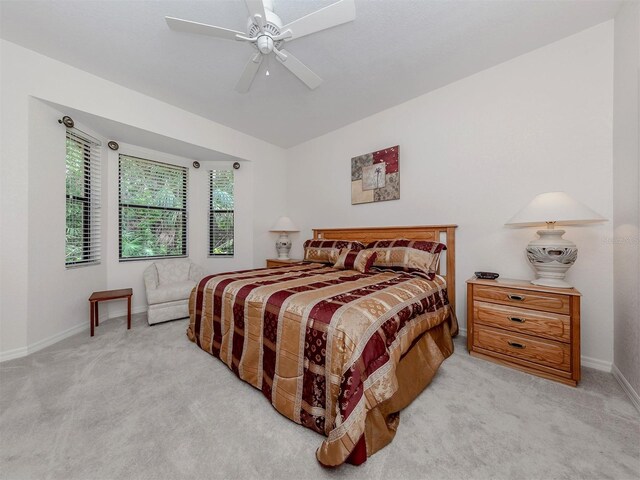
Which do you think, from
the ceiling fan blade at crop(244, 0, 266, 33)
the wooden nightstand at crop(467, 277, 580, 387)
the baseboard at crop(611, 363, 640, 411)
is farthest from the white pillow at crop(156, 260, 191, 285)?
the baseboard at crop(611, 363, 640, 411)

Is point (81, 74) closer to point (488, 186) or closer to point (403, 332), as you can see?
point (403, 332)

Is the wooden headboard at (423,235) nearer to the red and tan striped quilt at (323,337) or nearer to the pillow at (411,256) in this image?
the pillow at (411,256)

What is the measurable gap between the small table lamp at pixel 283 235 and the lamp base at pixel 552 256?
3.03 meters

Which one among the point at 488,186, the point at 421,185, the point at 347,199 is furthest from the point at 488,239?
the point at 347,199

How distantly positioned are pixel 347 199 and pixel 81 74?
3.33 meters

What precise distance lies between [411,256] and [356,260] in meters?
0.57

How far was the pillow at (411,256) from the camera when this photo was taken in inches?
94.6

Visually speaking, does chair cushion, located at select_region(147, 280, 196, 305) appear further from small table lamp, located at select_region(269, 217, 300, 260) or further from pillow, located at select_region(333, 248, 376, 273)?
pillow, located at select_region(333, 248, 376, 273)

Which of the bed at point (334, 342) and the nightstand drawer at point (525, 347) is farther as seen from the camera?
the nightstand drawer at point (525, 347)

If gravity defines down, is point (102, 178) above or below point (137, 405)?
above

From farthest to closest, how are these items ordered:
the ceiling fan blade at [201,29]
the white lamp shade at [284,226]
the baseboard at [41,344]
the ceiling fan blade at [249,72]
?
Result: the white lamp shade at [284,226]
the baseboard at [41,344]
the ceiling fan blade at [249,72]
the ceiling fan blade at [201,29]

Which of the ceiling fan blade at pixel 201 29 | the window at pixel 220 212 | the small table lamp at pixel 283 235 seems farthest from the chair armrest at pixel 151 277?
the ceiling fan blade at pixel 201 29

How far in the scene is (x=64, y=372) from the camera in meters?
1.89

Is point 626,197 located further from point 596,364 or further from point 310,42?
point 310,42
